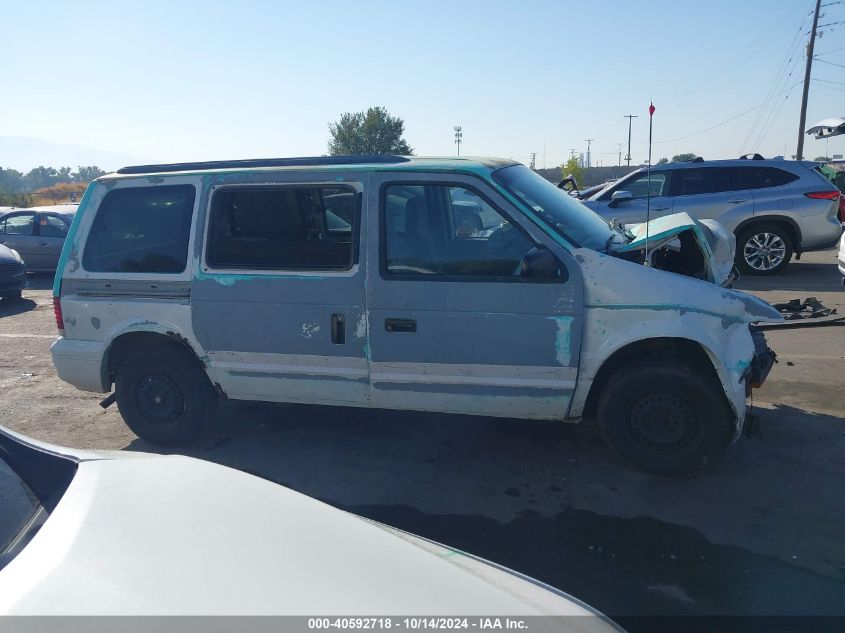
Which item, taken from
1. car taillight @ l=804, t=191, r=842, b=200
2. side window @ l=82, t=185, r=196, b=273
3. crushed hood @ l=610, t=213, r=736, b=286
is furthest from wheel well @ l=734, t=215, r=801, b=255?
side window @ l=82, t=185, r=196, b=273

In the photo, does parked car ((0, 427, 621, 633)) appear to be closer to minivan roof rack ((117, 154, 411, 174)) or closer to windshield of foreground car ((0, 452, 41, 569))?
windshield of foreground car ((0, 452, 41, 569))

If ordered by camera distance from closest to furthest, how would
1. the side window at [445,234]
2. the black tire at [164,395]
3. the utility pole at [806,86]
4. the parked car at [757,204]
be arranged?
the side window at [445,234], the black tire at [164,395], the parked car at [757,204], the utility pole at [806,86]

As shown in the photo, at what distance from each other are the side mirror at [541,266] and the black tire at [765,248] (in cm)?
798

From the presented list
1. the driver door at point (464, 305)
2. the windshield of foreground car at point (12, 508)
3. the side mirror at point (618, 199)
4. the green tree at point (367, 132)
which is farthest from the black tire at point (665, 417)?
the green tree at point (367, 132)

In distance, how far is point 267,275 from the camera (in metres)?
4.61

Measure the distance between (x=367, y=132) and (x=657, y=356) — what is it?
61.9 metres

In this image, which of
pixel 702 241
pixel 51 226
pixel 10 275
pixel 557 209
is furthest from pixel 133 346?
pixel 51 226

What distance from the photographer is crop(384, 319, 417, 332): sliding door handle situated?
435 cm

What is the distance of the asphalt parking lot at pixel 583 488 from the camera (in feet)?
10.9

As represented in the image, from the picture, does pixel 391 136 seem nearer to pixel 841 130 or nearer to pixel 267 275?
pixel 841 130

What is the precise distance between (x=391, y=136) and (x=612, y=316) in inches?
2444

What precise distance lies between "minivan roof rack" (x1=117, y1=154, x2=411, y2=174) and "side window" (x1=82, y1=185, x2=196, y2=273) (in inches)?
9.4

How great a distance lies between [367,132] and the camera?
208ft

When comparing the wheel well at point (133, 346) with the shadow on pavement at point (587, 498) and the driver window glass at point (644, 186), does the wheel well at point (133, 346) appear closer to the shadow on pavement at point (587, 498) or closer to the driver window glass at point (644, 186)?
the shadow on pavement at point (587, 498)
